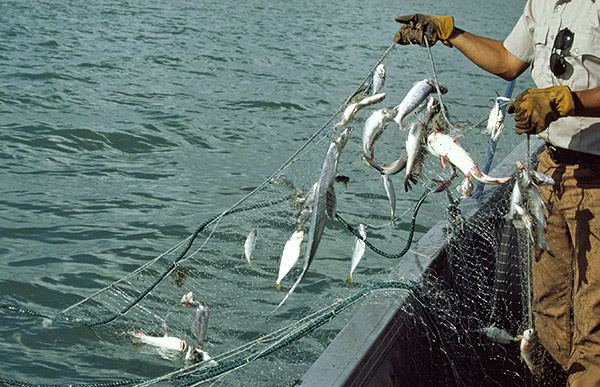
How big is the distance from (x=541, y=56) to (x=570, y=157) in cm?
55

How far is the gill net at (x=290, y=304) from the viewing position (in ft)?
11.8

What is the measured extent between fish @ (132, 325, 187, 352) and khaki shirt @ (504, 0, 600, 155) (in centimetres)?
262

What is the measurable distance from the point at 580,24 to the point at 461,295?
1779 millimetres

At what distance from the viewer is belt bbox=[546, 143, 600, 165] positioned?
3352 mm

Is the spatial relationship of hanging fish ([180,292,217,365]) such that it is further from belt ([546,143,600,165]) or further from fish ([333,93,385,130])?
belt ([546,143,600,165])

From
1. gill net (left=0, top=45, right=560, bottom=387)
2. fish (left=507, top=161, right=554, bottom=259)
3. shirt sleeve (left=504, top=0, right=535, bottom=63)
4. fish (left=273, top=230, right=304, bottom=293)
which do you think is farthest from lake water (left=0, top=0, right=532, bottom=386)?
fish (left=507, top=161, right=554, bottom=259)

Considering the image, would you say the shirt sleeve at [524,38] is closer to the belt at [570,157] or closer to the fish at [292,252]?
the belt at [570,157]

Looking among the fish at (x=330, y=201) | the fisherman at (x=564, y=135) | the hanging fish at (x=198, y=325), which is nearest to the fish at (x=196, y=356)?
the hanging fish at (x=198, y=325)

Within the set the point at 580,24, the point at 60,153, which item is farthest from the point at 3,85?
the point at 580,24

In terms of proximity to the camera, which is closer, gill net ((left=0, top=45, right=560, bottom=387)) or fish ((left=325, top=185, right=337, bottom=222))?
fish ((left=325, top=185, right=337, bottom=222))

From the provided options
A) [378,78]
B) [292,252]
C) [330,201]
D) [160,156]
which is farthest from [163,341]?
[160,156]

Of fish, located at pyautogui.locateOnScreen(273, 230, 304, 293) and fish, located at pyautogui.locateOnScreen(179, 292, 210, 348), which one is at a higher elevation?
fish, located at pyautogui.locateOnScreen(273, 230, 304, 293)

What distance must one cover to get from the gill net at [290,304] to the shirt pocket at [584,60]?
60 centimetres

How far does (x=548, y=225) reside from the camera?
3596mm
